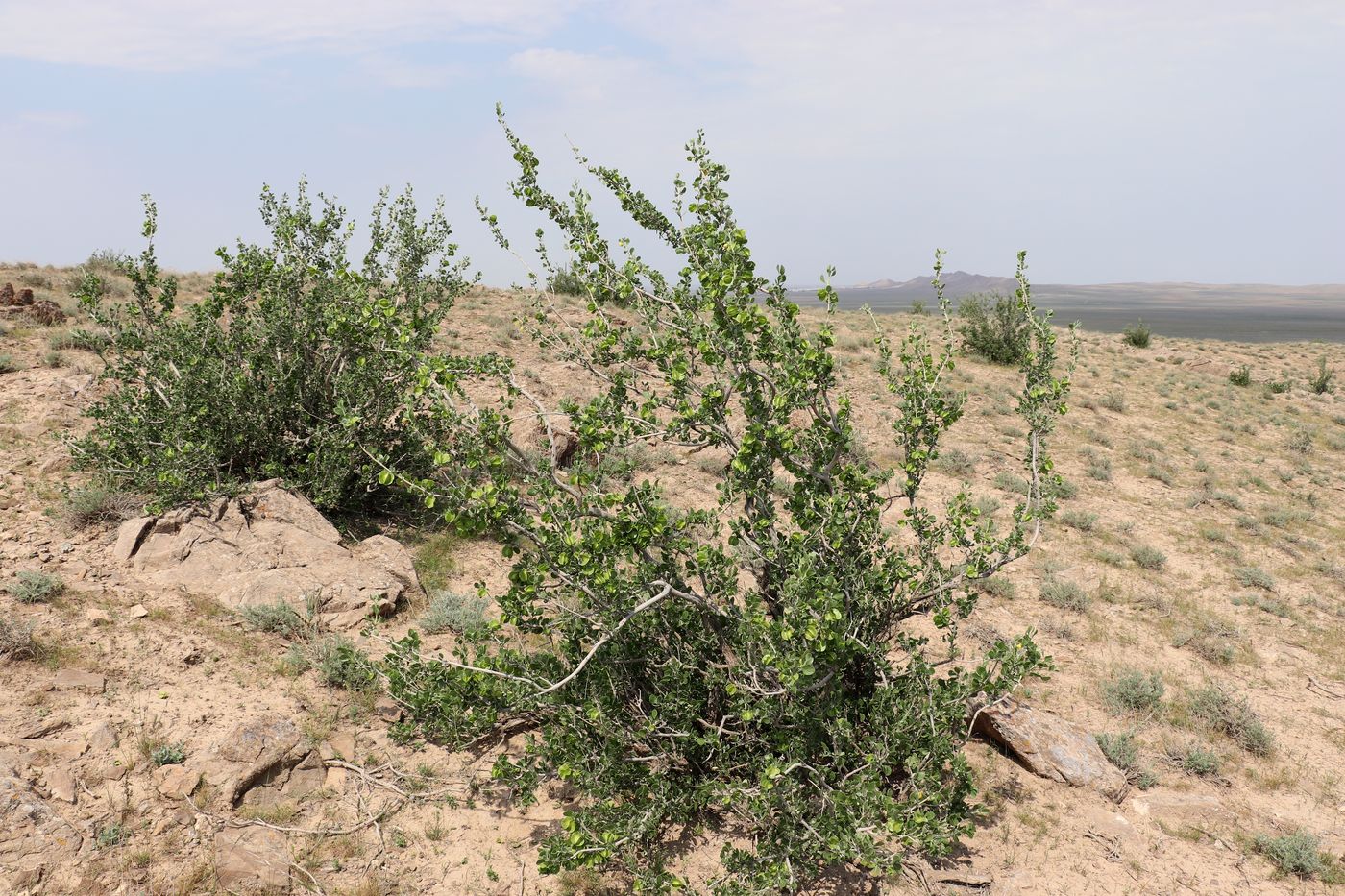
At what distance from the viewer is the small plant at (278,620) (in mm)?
5668

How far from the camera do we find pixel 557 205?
182 inches

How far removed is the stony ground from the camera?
13.2ft

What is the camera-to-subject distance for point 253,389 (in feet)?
24.0

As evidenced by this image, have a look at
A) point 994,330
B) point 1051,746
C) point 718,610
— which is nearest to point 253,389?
point 718,610

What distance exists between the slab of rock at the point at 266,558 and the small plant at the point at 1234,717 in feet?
22.4

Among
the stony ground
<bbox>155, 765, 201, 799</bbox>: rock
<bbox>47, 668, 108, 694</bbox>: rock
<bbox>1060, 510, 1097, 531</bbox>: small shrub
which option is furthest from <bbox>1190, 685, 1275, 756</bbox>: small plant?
<bbox>47, 668, 108, 694</bbox>: rock

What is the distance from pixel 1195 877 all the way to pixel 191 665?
6.64 m

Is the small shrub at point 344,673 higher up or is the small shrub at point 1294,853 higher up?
the small shrub at point 344,673

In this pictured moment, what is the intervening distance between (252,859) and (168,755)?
91 centimetres

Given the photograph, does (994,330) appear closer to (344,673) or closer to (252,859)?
(344,673)

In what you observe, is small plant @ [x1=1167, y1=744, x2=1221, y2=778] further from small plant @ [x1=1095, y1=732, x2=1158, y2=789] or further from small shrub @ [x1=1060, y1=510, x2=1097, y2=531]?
small shrub @ [x1=1060, y1=510, x2=1097, y2=531]

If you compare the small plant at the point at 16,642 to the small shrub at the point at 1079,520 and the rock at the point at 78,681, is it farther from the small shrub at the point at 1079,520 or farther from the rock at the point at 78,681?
the small shrub at the point at 1079,520

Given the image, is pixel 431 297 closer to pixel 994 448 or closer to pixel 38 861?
pixel 38 861

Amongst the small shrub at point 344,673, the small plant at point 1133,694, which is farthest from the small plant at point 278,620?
the small plant at point 1133,694
